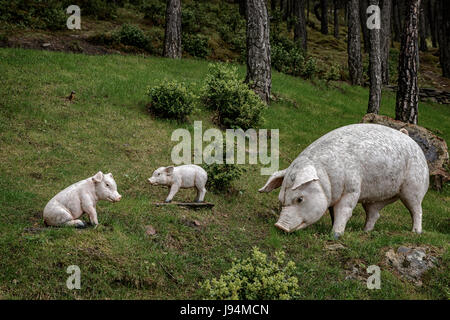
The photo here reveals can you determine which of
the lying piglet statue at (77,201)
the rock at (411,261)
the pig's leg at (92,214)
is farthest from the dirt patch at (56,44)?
the rock at (411,261)

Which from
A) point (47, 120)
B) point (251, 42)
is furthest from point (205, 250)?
point (251, 42)

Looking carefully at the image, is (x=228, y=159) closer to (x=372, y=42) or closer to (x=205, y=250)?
(x=205, y=250)

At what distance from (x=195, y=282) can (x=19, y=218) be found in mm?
Result: 3392

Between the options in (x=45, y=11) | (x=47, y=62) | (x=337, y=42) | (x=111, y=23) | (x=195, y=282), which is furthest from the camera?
(x=337, y=42)

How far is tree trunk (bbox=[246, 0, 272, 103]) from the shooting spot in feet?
57.0

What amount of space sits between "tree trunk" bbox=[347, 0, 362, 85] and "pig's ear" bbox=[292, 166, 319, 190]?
60.2 feet

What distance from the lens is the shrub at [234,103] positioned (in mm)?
15297

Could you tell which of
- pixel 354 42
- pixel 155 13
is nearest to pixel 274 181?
pixel 354 42

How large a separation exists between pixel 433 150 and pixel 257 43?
7.19m

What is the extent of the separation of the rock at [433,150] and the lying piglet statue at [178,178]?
8356 millimetres

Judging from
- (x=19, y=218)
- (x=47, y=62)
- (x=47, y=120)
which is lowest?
(x=19, y=218)

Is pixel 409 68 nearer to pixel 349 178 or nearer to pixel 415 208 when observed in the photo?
pixel 415 208

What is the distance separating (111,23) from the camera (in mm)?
28484

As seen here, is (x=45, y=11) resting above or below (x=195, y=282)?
above
